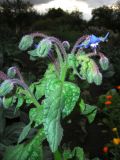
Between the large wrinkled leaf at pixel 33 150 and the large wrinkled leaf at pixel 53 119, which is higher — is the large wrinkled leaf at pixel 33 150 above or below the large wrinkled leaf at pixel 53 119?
below

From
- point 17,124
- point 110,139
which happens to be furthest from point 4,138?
point 110,139

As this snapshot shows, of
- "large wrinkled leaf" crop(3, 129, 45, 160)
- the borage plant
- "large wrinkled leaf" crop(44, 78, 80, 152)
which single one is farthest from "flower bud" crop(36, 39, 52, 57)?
"large wrinkled leaf" crop(3, 129, 45, 160)

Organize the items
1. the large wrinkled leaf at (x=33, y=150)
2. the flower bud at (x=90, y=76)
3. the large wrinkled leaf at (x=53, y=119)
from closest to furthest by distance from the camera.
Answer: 1. the large wrinkled leaf at (x=53, y=119)
2. the flower bud at (x=90, y=76)
3. the large wrinkled leaf at (x=33, y=150)

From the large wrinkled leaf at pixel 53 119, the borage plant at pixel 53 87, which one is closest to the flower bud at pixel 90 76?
the borage plant at pixel 53 87

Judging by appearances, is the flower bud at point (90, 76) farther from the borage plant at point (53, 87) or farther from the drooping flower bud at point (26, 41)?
the drooping flower bud at point (26, 41)

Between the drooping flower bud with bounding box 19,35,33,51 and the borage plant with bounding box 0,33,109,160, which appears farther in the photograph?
the drooping flower bud with bounding box 19,35,33,51

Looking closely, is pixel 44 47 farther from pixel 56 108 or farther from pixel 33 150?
pixel 33 150

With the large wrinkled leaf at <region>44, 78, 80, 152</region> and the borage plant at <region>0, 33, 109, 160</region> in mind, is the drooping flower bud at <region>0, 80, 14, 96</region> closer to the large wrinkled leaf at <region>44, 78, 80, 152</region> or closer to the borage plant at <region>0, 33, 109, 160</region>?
the borage plant at <region>0, 33, 109, 160</region>

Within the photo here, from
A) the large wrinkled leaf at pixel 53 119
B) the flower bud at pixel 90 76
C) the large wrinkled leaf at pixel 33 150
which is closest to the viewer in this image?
the large wrinkled leaf at pixel 53 119
